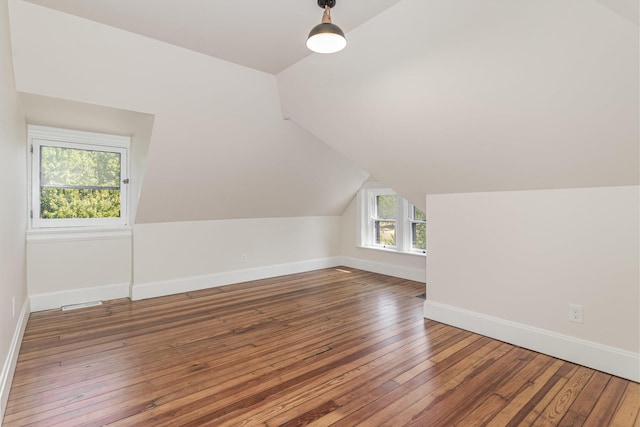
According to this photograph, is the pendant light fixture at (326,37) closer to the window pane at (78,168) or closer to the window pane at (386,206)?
the window pane at (78,168)

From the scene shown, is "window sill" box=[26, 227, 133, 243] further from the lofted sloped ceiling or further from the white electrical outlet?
the white electrical outlet

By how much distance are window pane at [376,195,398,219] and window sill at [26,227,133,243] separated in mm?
3859

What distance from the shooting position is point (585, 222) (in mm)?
2561

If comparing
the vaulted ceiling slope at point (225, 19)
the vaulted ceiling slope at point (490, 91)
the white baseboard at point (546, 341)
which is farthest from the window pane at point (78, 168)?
the white baseboard at point (546, 341)

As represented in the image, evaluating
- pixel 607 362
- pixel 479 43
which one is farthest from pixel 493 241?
pixel 479 43

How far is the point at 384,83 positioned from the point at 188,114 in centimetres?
195

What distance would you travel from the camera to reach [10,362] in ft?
7.32

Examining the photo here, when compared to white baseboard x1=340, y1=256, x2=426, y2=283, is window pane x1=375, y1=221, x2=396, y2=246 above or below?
above

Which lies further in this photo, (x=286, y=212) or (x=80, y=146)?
(x=286, y=212)

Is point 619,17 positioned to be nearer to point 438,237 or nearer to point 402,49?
point 402,49

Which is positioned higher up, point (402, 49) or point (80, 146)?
point (402, 49)

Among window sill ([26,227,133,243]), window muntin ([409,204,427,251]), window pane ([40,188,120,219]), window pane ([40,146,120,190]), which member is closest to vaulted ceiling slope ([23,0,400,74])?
window pane ([40,146,120,190])

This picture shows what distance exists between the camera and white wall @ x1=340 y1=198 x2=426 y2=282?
520 cm

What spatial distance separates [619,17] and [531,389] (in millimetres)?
2185
